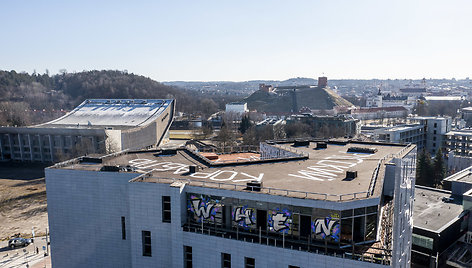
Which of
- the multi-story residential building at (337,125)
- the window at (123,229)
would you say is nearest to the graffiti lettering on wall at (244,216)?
the window at (123,229)

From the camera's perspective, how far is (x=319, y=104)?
595ft

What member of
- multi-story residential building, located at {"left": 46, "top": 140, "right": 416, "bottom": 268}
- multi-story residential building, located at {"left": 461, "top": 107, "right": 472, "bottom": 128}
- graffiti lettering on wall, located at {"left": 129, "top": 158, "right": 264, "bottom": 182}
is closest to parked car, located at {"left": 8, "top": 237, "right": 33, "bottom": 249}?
multi-story residential building, located at {"left": 46, "top": 140, "right": 416, "bottom": 268}

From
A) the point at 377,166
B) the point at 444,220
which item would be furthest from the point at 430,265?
the point at 377,166

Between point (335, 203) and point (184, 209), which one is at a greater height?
point (335, 203)

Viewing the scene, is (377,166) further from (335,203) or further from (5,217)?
(5,217)

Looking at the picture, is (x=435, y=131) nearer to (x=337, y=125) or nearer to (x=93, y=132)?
(x=337, y=125)

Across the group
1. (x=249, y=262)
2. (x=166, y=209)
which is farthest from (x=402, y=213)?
(x=166, y=209)

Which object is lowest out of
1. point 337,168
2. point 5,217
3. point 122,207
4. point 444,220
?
point 5,217

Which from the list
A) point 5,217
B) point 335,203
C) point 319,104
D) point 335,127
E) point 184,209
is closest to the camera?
point 335,203

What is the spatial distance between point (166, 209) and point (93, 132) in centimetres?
5201

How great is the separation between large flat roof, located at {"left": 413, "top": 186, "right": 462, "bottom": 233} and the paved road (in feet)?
121

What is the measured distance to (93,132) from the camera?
68.4m

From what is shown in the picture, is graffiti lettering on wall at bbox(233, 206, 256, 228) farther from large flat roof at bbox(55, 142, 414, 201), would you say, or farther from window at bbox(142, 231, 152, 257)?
window at bbox(142, 231, 152, 257)

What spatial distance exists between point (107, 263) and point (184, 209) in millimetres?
8350
